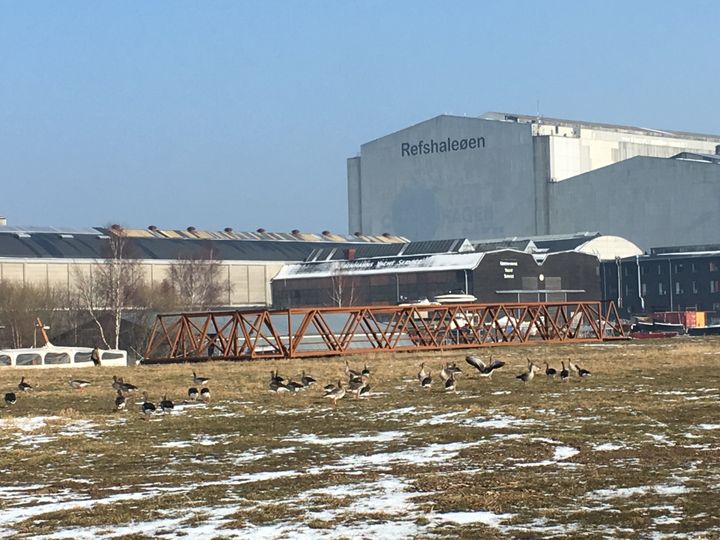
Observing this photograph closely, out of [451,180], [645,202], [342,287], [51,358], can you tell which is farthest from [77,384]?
[451,180]

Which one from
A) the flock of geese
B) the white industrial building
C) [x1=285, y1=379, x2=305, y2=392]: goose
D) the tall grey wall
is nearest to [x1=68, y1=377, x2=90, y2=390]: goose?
the flock of geese

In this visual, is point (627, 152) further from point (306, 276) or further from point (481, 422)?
point (481, 422)

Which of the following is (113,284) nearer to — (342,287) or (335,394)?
(342,287)

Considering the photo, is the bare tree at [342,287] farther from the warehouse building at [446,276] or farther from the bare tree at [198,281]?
the bare tree at [198,281]

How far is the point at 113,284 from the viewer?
114 m

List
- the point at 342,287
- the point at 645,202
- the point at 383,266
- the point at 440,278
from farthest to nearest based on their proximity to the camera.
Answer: the point at 645,202, the point at 383,266, the point at 342,287, the point at 440,278

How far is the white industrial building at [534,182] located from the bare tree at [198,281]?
49.8 m

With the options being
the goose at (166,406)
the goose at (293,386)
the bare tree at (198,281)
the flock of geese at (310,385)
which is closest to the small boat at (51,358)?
the flock of geese at (310,385)

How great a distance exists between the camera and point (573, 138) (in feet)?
590

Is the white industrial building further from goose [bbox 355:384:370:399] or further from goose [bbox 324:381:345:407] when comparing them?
goose [bbox 324:381:345:407]

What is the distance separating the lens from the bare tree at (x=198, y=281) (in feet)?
440

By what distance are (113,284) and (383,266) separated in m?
42.4

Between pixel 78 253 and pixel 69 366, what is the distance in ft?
266

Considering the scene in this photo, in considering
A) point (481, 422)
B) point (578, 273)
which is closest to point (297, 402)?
point (481, 422)
